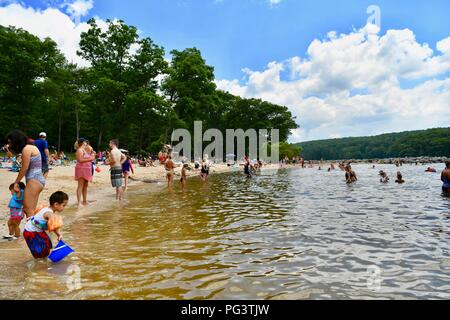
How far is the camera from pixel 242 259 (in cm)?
546

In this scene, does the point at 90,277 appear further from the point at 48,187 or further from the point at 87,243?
the point at 48,187

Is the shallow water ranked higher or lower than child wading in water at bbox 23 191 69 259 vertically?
lower

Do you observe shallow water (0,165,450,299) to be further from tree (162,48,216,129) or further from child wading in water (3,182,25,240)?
tree (162,48,216,129)

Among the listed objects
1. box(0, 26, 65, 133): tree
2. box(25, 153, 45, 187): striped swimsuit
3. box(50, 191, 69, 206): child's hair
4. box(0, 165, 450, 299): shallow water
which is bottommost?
box(0, 165, 450, 299): shallow water

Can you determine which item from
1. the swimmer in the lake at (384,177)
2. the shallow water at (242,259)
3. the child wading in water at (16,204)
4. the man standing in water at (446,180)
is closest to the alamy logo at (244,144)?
the swimmer in the lake at (384,177)

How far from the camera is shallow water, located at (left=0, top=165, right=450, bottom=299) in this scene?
4109 millimetres

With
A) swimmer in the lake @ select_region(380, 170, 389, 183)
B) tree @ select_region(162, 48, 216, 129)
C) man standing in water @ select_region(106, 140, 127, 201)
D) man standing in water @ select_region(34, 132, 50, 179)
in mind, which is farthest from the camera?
tree @ select_region(162, 48, 216, 129)

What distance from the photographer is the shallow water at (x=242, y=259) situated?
4109mm

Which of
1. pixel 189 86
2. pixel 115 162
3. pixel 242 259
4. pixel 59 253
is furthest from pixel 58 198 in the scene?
pixel 189 86

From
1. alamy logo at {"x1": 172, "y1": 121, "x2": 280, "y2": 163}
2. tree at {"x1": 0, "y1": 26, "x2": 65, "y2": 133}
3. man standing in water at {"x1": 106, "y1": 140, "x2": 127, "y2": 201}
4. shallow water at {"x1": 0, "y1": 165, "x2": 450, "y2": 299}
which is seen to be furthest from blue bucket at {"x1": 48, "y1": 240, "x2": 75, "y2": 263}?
alamy logo at {"x1": 172, "y1": 121, "x2": 280, "y2": 163}

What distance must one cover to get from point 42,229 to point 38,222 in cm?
14

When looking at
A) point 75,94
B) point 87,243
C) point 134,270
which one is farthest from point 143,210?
point 75,94

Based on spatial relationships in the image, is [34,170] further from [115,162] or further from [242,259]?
[115,162]

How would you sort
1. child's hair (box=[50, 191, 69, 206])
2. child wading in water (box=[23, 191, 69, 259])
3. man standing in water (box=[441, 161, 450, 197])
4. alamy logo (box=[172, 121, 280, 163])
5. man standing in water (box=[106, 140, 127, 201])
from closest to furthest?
child wading in water (box=[23, 191, 69, 259]) < child's hair (box=[50, 191, 69, 206]) < man standing in water (box=[106, 140, 127, 201]) < man standing in water (box=[441, 161, 450, 197]) < alamy logo (box=[172, 121, 280, 163])
